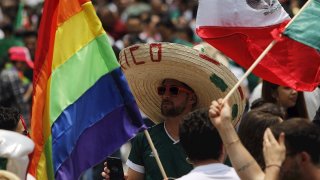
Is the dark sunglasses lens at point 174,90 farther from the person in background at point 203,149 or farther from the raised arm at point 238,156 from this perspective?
the raised arm at point 238,156

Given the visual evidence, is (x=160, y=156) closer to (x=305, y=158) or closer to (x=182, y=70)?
(x=182, y=70)

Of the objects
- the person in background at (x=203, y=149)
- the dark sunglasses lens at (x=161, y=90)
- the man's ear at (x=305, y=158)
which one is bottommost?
the dark sunglasses lens at (x=161, y=90)

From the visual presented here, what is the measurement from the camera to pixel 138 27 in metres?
21.5

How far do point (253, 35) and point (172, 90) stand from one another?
73cm

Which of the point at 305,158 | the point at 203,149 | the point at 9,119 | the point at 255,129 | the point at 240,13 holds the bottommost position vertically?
the point at 9,119

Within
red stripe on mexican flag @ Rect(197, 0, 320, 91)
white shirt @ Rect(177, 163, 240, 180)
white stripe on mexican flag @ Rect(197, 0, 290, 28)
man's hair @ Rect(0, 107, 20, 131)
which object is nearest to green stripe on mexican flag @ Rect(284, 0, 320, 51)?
red stripe on mexican flag @ Rect(197, 0, 320, 91)

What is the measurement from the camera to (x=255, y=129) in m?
8.25

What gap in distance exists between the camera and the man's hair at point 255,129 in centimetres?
813

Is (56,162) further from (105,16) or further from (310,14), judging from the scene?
(105,16)

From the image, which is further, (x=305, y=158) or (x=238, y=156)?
(x=238, y=156)

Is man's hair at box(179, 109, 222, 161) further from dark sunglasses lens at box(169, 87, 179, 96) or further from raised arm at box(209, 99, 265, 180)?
dark sunglasses lens at box(169, 87, 179, 96)

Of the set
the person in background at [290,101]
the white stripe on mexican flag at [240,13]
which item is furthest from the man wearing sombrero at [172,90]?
the person in background at [290,101]

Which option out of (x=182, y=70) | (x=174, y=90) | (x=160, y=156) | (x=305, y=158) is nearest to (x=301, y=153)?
(x=305, y=158)

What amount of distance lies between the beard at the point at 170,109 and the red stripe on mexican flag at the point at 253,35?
544 millimetres
